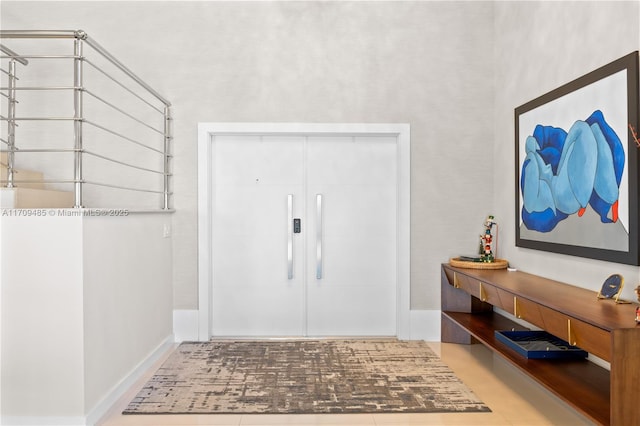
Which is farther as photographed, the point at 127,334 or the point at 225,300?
the point at 225,300

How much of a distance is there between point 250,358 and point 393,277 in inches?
57.9

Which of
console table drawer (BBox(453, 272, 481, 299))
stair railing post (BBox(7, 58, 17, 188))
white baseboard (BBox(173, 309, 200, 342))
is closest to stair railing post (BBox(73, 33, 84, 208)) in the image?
stair railing post (BBox(7, 58, 17, 188))

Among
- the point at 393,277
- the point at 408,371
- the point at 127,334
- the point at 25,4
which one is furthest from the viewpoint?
the point at 393,277

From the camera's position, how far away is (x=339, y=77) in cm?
431

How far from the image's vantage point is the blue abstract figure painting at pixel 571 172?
2633 millimetres

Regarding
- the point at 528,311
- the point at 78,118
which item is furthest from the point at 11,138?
the point at 528,311

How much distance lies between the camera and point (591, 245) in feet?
9.22

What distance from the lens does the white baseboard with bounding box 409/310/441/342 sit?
14.3ft

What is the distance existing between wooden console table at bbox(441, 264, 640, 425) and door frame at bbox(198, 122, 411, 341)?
0.56 m

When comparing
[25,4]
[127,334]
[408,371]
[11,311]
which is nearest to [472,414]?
[408,371]

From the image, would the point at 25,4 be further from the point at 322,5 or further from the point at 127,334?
the point at 127,334

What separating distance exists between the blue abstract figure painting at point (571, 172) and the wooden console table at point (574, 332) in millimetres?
459

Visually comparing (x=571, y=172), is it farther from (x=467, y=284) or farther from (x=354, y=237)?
(x=354, y=237)

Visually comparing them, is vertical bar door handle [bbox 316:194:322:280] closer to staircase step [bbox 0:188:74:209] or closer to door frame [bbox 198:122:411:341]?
door frame [bbox 198:122:411:341]
